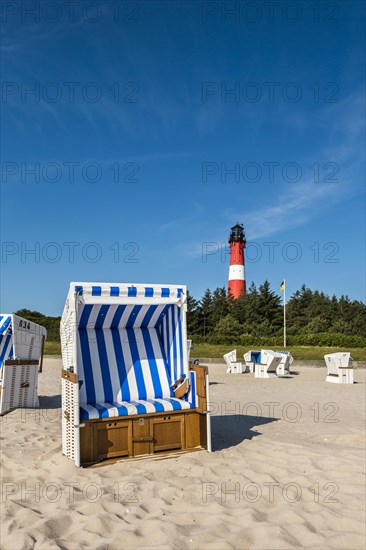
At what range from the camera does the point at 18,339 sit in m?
9.05

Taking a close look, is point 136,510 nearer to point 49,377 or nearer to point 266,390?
point 266,390

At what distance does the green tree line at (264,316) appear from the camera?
48.7 m

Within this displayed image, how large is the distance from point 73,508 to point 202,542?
1.22 m

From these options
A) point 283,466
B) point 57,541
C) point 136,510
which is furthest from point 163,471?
point 57,541

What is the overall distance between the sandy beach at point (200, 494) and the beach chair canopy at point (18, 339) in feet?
6.66

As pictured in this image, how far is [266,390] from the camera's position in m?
12.8

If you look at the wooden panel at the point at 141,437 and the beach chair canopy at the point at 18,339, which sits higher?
the beach chair canopy at the point at 18,339

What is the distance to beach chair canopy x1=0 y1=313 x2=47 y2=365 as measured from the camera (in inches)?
355

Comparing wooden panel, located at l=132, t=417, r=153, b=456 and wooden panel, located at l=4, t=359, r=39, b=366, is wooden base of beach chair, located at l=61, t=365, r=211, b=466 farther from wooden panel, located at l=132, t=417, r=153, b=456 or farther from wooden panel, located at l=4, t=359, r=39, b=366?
wooden panel, located at l=4, t=359, r=39, b=366

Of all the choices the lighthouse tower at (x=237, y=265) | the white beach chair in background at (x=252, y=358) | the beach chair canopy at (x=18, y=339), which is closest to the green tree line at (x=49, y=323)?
the lighthouse tower at (x=237, y=265)

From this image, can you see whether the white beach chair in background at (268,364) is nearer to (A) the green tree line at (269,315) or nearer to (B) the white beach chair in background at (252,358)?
(B) the white beach chair in background at (252,358)

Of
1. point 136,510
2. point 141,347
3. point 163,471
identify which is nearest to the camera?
point 136,510

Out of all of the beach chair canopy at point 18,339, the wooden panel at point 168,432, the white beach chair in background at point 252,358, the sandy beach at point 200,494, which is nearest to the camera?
the sandy beach at point 200,494

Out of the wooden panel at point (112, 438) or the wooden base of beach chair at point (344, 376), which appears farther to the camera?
the wooden base of beach chair at point (344, 376)
